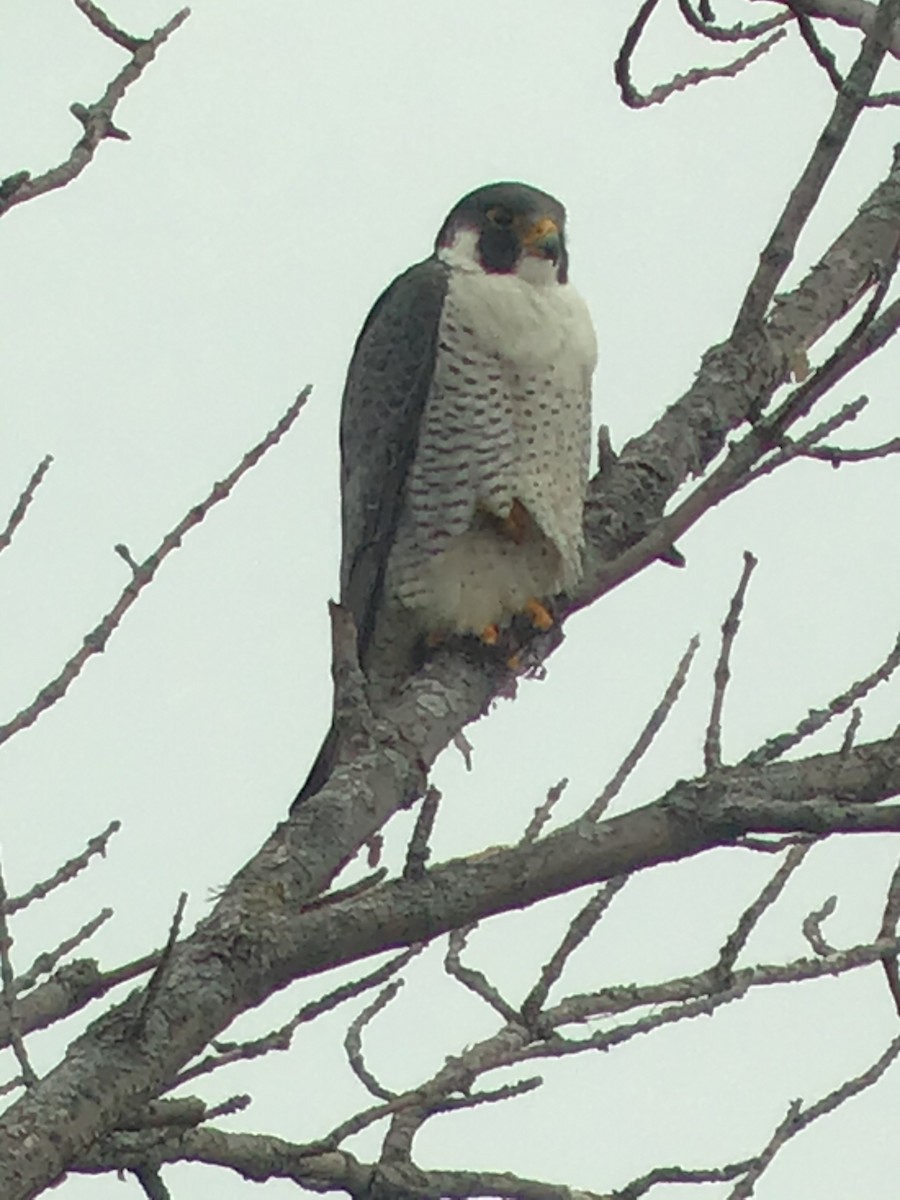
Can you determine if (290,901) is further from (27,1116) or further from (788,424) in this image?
(788,424)

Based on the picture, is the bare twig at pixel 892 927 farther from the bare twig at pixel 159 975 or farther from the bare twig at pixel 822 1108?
the bare twig at pixel 159 975

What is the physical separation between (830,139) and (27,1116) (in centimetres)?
207

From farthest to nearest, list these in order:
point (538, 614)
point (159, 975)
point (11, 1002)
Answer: point (538, 614), point (11, 1002), point (159, 975)

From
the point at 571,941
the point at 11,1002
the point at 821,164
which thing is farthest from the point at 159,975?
the point at 821,164

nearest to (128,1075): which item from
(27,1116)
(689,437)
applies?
(27,1116)

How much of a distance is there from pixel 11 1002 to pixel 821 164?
193cm

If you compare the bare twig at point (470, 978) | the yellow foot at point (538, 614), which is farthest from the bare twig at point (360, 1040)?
the yellow foot at point (538, 614)

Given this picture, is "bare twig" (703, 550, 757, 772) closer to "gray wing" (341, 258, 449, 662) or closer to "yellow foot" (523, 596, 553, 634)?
"yellow foot" (523, 596, 553, 634)

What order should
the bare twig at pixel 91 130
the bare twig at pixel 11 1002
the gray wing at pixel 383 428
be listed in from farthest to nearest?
the gray wing at pixel 383 428, the bare twig at pixel 11 1002, the bare twig at pixel 91 130

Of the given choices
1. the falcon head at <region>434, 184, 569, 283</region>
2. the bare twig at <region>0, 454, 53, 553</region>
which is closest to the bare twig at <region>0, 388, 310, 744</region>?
the bare twig at <region>0, 454, 53, 553</region>

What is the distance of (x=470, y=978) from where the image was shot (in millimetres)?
3059

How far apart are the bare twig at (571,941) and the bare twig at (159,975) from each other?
1.91 feet

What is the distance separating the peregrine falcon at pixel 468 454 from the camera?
457 centimetres

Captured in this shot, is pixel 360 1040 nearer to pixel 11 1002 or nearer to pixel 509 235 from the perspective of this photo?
pixel 11 1002
